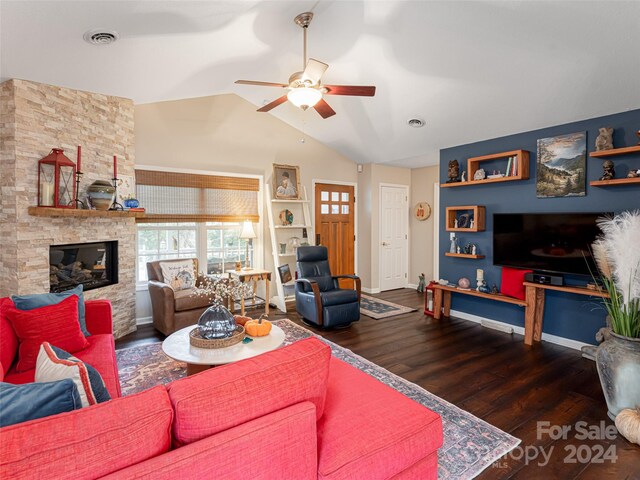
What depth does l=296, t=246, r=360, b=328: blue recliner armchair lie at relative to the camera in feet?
14.1

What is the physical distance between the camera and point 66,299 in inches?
95.0

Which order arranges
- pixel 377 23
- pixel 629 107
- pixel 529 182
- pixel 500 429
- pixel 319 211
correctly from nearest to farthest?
pixel 500 429
pixel 377 23
pixel 629 107
pixel 529 182
pixel 319 211

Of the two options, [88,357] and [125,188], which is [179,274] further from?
[88,357]

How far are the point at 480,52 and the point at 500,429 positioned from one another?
313 cm

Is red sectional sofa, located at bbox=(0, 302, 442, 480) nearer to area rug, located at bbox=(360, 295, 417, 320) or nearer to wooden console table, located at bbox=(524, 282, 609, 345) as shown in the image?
wooden console table, located at bbox=(524, 282, 609, 345)

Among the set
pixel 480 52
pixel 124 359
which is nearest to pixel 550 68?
pixel 480 52

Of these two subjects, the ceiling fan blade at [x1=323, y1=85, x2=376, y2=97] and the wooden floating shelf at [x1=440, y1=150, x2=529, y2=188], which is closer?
the ceiling fan blade at [x1=323, y1=85, x2=376, y2=97]

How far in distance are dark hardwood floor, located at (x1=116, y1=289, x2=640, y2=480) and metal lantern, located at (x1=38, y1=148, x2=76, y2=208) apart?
→ 1.65 meters

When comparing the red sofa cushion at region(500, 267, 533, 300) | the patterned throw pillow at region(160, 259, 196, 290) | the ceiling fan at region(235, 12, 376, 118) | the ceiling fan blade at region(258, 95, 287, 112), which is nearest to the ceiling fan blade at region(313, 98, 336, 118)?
the ceiling fan at region(235, 12, 376, 118)

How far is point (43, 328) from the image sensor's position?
2.20 metres

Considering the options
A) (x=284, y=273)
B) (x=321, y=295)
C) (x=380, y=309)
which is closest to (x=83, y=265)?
(x=284, y=273)

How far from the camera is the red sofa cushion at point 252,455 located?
94 centimetres

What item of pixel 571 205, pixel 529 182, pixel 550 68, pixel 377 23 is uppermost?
pixel 377 23

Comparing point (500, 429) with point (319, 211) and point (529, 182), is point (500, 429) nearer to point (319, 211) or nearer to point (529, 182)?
point (529, 182)
